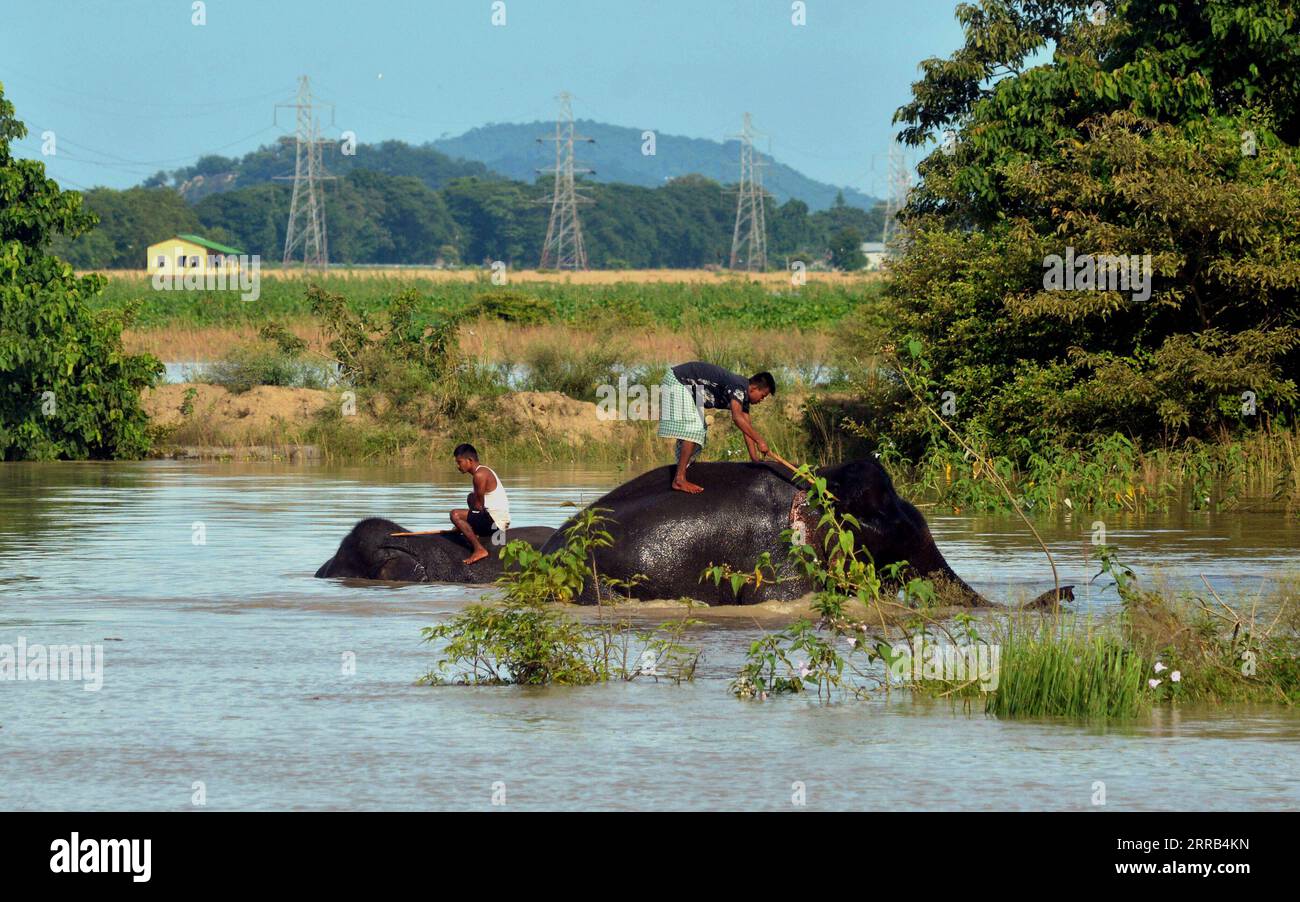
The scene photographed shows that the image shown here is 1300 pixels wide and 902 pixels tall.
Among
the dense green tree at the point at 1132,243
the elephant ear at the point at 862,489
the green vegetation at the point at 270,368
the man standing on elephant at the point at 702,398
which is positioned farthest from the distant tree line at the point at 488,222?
the elephant ear at the point at 862,489

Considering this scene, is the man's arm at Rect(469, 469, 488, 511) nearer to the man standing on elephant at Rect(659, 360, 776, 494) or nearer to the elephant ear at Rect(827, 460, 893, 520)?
the man standing on elephant at Rect(659, 360, 776, 494)

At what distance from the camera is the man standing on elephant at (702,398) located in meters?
12.5

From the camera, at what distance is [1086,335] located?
2198 cm

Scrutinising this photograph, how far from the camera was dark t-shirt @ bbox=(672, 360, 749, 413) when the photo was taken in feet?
41.5

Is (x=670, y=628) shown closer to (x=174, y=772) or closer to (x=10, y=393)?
(x=174, y=772)

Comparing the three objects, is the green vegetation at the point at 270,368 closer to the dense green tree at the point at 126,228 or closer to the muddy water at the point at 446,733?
the muddy water at the point at 446,733

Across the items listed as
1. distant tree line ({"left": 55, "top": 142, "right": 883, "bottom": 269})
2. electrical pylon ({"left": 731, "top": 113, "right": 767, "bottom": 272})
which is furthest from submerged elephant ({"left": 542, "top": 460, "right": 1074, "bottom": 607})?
distant tree line ({"left": 55, "top": 142, "right": 883, "bottom": 269})

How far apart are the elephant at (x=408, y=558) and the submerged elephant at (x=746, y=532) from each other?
2.04 metres

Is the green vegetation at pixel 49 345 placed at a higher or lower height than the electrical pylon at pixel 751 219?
lower

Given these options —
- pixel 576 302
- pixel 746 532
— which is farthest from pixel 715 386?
pixel 576 302

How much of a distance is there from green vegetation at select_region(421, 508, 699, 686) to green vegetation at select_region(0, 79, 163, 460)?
54.8 ft

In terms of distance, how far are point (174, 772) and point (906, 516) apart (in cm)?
546
